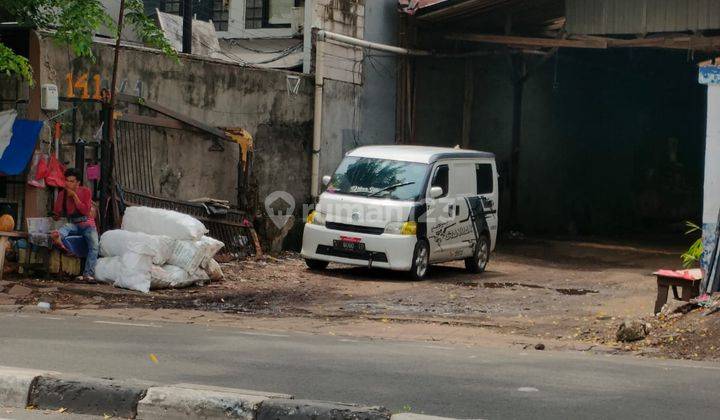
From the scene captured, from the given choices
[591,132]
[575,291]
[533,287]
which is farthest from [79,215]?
[591,132]

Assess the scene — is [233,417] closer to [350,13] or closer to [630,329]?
[630,329]

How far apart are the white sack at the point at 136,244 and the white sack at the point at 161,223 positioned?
32 centimetres

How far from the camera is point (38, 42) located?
16.5 metres

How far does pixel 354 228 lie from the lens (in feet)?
59.7

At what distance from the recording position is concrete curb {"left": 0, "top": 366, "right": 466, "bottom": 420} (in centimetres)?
755

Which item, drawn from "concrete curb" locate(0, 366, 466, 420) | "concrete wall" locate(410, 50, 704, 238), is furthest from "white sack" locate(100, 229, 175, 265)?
"concrete wall" locate(410, 50, 704, 238)

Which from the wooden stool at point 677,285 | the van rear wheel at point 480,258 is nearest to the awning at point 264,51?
the van rear wheel at point 480,258

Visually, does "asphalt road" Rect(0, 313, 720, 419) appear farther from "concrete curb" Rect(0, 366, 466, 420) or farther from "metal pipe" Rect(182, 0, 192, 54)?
"metal pipe" Rect(182, 0, 192, 54)

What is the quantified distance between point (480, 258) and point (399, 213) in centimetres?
251

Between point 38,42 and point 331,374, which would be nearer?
point 331,374

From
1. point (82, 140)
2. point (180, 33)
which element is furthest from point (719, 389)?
point (180, 33)

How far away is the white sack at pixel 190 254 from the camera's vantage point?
53.9 feet

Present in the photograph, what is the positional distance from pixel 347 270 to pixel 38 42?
5.98m

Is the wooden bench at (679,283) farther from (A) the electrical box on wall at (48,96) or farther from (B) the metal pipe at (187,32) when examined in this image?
(B) the metal pipe at (187,32)
